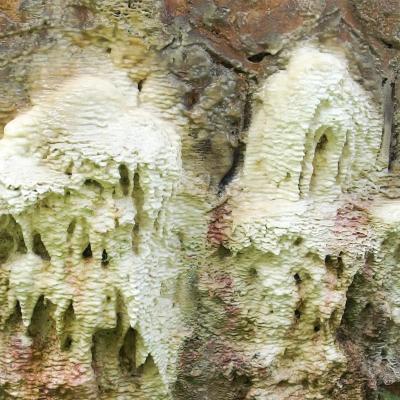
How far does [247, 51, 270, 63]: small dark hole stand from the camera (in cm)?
248

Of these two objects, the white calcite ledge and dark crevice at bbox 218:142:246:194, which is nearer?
the white calcite ledge

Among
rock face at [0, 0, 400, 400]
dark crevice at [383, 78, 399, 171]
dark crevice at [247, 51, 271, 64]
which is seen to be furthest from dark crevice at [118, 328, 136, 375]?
dark crevice at [383, 78, 399, 171]

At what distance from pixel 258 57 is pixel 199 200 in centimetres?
54

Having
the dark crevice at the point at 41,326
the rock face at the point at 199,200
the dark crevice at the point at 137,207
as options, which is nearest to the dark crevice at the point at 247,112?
the rock face at the point at 199,200

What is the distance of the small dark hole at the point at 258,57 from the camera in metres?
2.48

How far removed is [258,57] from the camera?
248 centimetres

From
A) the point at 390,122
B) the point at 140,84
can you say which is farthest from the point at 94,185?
the point at 390,122

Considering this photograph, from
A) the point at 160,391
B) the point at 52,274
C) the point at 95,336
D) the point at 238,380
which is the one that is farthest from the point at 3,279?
the point at 238,380

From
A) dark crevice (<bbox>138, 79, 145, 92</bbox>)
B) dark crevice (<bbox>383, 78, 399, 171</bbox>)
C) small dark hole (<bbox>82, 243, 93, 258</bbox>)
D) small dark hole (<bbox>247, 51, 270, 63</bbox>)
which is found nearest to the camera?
small dark hole (<bbox>82, 243, 93, 258</bbox>)

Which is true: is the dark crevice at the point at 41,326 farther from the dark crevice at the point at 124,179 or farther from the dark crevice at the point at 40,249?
the dark crevice at the point at 124,179

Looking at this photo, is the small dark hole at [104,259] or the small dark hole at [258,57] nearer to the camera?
the small dark hole at [104,259]

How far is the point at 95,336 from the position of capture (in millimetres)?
2352

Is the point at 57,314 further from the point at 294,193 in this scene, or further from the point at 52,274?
the point at 294,193

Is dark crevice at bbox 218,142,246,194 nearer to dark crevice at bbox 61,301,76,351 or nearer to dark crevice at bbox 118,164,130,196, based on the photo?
dark crevice at bbox 118,164,130,196
